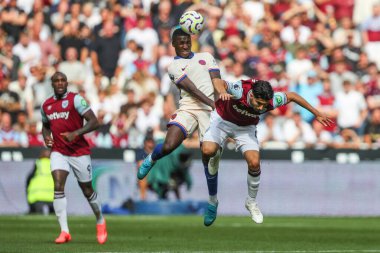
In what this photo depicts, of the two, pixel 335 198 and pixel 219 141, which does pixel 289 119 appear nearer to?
pixel 335 198

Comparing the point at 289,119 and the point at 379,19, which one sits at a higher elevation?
the point at 379,19

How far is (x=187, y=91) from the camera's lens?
17812 millimetres

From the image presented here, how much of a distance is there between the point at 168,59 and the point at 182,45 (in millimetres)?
10968

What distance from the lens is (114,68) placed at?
29359 millimetres

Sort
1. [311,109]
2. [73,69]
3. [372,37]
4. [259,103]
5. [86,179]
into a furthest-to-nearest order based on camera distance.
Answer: [372,37], [73,69], [86,179], [259,103], [311,109]

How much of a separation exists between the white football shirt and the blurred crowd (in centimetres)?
870

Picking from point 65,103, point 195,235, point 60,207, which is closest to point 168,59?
point 195,235

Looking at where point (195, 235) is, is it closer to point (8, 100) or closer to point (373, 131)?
point (373, 131)

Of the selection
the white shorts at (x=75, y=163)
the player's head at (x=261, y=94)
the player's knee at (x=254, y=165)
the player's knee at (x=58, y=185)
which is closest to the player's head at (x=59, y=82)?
the white shorts at (x=75, y=163)

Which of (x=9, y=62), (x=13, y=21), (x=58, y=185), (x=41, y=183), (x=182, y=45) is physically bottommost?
(x=41, y=183)

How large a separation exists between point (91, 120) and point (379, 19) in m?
13.0

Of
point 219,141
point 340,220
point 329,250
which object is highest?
point 219,141

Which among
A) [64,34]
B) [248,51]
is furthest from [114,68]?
[248,51]

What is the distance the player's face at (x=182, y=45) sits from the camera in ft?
58.0
